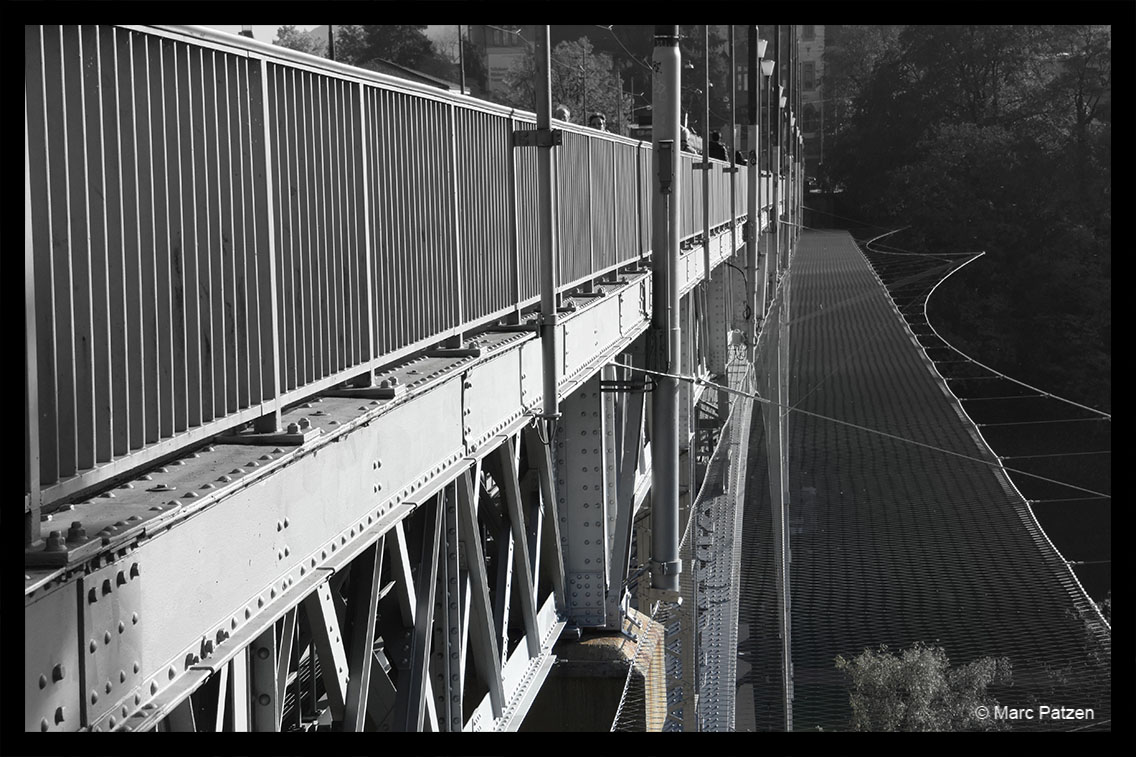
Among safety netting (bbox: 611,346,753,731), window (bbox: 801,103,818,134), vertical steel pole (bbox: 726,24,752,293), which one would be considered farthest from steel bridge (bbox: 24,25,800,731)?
window (bbox: 801,103,818,134)

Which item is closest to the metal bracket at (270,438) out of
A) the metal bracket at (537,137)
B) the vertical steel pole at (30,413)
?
the vertical steel pole at (30,413)

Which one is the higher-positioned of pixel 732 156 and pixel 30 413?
pixel 732 156

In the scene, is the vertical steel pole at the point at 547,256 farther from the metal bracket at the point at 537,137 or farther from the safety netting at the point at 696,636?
the safety netting at the point at 696,636

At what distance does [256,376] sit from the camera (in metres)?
4.43

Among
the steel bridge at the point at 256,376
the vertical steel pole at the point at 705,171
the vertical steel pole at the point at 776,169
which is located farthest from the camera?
the vertical steel pole at the point at 776,169

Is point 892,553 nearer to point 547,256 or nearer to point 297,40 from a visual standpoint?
point 547,256

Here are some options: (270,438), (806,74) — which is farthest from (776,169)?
(806,74)

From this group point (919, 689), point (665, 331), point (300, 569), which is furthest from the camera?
point (665, 331)

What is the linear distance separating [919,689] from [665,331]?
4.35 meters

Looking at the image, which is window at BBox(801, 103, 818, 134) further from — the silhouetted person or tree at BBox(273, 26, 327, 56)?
tree at BBox(273, 26, 327, 56)

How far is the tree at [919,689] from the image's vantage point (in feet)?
28.3

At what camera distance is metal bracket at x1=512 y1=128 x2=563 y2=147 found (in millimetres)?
8281

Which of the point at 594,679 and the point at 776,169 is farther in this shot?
the point at 776,169
